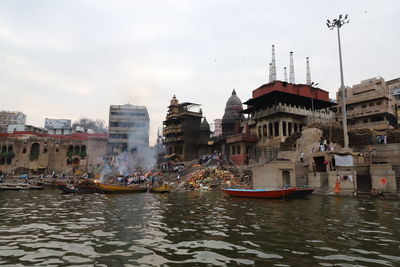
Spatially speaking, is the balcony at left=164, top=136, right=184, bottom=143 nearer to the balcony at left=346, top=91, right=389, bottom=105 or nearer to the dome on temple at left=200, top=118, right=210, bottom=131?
the dome on temple at left=200, top=118, right=210, bottom=131

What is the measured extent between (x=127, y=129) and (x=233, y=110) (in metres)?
27.7

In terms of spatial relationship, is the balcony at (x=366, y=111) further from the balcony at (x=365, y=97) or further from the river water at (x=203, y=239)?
the river water at (x=203, y=239)

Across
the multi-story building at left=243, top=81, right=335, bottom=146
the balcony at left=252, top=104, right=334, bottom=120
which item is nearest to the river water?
the balcony at left=252, top=104, right=334, bottom=120

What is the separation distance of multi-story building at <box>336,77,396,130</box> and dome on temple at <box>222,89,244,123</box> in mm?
21361

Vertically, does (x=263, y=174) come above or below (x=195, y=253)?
above

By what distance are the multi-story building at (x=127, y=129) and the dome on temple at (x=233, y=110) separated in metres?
23.1

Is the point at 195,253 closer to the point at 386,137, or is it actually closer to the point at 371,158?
the point at 371,158

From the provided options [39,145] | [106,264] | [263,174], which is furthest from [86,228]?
[39,145]

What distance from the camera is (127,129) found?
67.9 metres

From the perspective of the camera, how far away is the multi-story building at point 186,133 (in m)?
58.8

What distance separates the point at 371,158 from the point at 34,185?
42.2 meters

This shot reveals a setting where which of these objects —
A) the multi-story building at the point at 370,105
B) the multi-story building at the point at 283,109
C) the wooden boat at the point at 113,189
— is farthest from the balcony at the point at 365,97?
the wooden boat at the point at 113,189

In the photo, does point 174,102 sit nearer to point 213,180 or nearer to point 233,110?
point 233,110

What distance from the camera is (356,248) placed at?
7.62 metres
